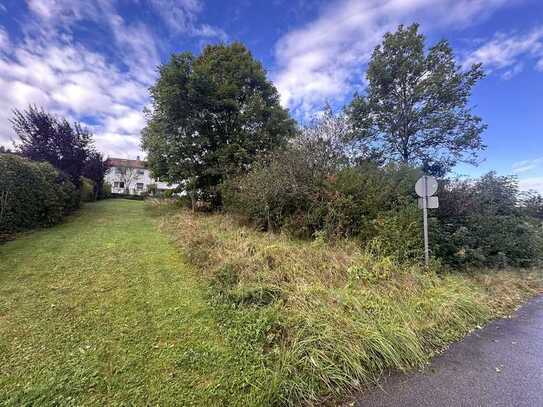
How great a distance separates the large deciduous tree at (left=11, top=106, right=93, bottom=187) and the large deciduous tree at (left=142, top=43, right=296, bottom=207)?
122 inches

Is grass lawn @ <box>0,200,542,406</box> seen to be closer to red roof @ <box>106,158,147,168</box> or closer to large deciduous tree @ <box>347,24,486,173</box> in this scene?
large deciduous tree @ <box>347,24,486,173</box>

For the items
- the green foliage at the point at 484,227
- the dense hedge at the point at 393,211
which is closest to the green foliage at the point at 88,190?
the dense hedge at the point at 393,211

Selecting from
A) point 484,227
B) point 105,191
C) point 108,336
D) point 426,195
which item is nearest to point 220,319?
point 108,336

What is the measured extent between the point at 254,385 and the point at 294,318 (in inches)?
36.7

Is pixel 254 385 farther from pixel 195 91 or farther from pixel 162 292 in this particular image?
pixel 195 91

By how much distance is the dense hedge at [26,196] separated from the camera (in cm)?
620

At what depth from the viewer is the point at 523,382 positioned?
241 cm

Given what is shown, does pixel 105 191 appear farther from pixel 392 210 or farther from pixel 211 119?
pixel 392 210

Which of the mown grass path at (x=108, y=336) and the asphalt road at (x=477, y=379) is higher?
the mown grass path at (x=108, y=336)

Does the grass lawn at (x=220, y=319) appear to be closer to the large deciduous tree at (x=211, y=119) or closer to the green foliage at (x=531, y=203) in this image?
the green foliage at (x=531, y=203)

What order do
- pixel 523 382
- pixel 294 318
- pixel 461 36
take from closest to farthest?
pixel 523 382
pixel 294 318
pixel 461 36

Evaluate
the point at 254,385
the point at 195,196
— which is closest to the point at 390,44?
the point at 195,196

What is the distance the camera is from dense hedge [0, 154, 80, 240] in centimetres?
620

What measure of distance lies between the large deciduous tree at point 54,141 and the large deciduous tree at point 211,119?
10.1ft
